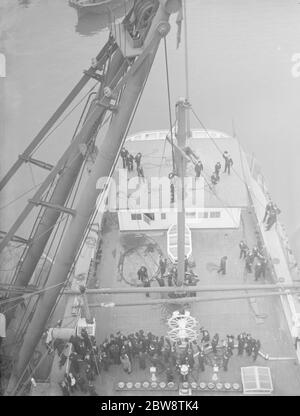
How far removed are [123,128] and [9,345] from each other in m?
6.73

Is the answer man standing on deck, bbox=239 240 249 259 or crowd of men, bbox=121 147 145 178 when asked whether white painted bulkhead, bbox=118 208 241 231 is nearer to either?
man standing on deck, bbox=239 240 249 259

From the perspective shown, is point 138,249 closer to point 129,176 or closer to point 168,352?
point 129,176

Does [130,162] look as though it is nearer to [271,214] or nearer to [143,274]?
[143,274]

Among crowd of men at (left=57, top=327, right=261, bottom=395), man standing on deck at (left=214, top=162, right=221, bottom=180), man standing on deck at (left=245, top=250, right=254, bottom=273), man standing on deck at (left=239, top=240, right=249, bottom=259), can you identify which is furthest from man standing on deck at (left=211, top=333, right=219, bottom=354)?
man standing on deck at (left=214, top=162, right=221, bottom=180)

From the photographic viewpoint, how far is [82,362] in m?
11.6

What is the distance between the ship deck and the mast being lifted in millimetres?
2945

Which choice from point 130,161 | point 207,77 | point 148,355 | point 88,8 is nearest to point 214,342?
point 148,355

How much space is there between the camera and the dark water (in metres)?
22.3

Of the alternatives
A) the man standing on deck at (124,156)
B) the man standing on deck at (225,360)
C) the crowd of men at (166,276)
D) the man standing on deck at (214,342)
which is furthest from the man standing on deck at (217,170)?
the man standing on deck at (225,360)

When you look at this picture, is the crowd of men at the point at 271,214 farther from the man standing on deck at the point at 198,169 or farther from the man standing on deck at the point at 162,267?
the man standing on deck at the point at 162,267

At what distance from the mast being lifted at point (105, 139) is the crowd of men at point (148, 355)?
5.23 feet
